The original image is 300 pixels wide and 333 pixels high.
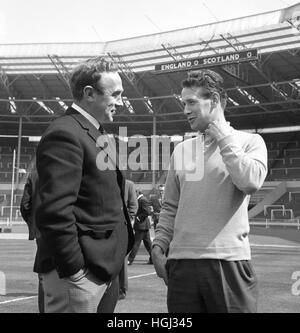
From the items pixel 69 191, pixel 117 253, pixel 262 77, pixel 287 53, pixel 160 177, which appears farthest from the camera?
pixel 160 177

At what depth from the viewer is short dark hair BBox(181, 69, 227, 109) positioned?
2910 mm

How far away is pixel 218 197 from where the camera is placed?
2750mm

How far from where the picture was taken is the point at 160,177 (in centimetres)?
4241

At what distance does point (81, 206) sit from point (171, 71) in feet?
96.3

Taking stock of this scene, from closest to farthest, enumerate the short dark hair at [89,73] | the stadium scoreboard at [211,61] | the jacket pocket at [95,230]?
the jacket pocket at [95,230], the short dark hair at [89,73], the stadium scoreboard at [211,61]

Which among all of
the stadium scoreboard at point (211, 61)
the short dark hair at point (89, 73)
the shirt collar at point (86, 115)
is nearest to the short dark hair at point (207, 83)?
the short dark hair at point (89, 73)

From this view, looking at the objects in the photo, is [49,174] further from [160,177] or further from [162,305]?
[160,177]

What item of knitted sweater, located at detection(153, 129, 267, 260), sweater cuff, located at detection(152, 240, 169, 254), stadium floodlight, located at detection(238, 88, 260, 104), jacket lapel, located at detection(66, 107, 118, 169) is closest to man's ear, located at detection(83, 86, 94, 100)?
jacket lapel, located at detection(66, 107, 118, 169)

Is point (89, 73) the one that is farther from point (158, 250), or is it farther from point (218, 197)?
point (158, 250)

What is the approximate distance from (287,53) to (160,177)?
51.8 ft

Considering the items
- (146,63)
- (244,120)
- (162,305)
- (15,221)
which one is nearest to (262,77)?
(146,63)

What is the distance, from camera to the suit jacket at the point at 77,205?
246 centimetres

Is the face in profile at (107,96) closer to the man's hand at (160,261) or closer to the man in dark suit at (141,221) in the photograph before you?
the man's hand at (160,261)

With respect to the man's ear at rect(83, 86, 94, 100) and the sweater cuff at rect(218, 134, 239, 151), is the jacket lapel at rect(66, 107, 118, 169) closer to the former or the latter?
the man's ear at rect(83, 86, 94, 100)
